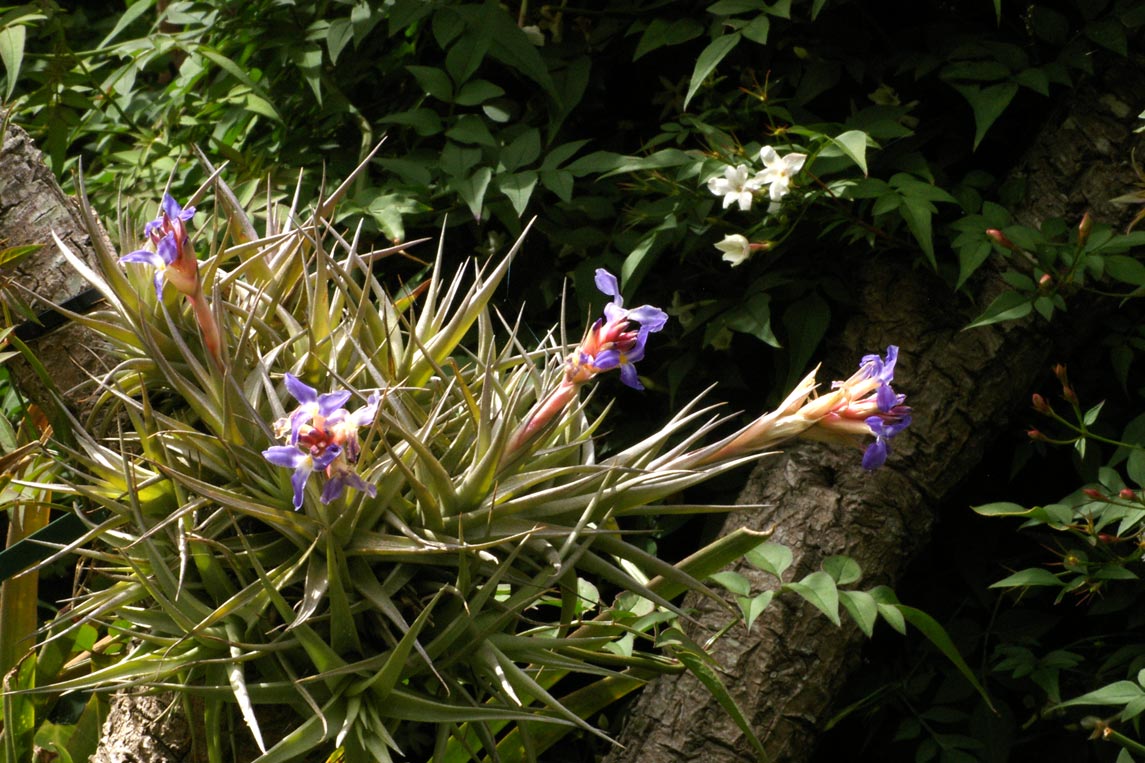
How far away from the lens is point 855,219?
1.15 m

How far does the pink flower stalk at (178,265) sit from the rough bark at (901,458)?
649 mm

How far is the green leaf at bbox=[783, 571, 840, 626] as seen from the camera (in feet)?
3.01

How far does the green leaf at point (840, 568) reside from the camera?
39.4 inches

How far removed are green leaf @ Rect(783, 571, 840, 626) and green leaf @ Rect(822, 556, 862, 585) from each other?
42 millimetres

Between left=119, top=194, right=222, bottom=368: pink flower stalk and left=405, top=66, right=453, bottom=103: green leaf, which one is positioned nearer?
left=119, top=194, right=222, bottom=368: pink flower stalk

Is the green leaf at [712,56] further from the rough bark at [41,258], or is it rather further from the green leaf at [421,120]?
the rough bark at [41,258]

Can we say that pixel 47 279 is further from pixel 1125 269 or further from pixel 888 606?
pixel 1125 269

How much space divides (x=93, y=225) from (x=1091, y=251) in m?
0.97

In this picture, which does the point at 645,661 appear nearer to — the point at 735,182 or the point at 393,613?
the point at 393,613

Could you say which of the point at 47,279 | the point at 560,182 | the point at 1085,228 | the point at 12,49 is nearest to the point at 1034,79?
the point at 1085,228

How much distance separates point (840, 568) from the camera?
1014 millimetres

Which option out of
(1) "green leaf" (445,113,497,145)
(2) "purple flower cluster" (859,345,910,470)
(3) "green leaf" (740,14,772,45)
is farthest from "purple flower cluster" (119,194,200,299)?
(3) "green leaf" (740,14,772,45)

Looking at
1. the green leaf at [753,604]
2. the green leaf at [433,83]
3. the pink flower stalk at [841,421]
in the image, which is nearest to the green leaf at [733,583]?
the green leaf at [753,604]

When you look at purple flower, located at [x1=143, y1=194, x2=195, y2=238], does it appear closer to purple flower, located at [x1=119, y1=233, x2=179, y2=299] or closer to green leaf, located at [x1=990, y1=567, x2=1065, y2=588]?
purple flower, located at [x1=119, y1=233, x2=179, y2=299]
